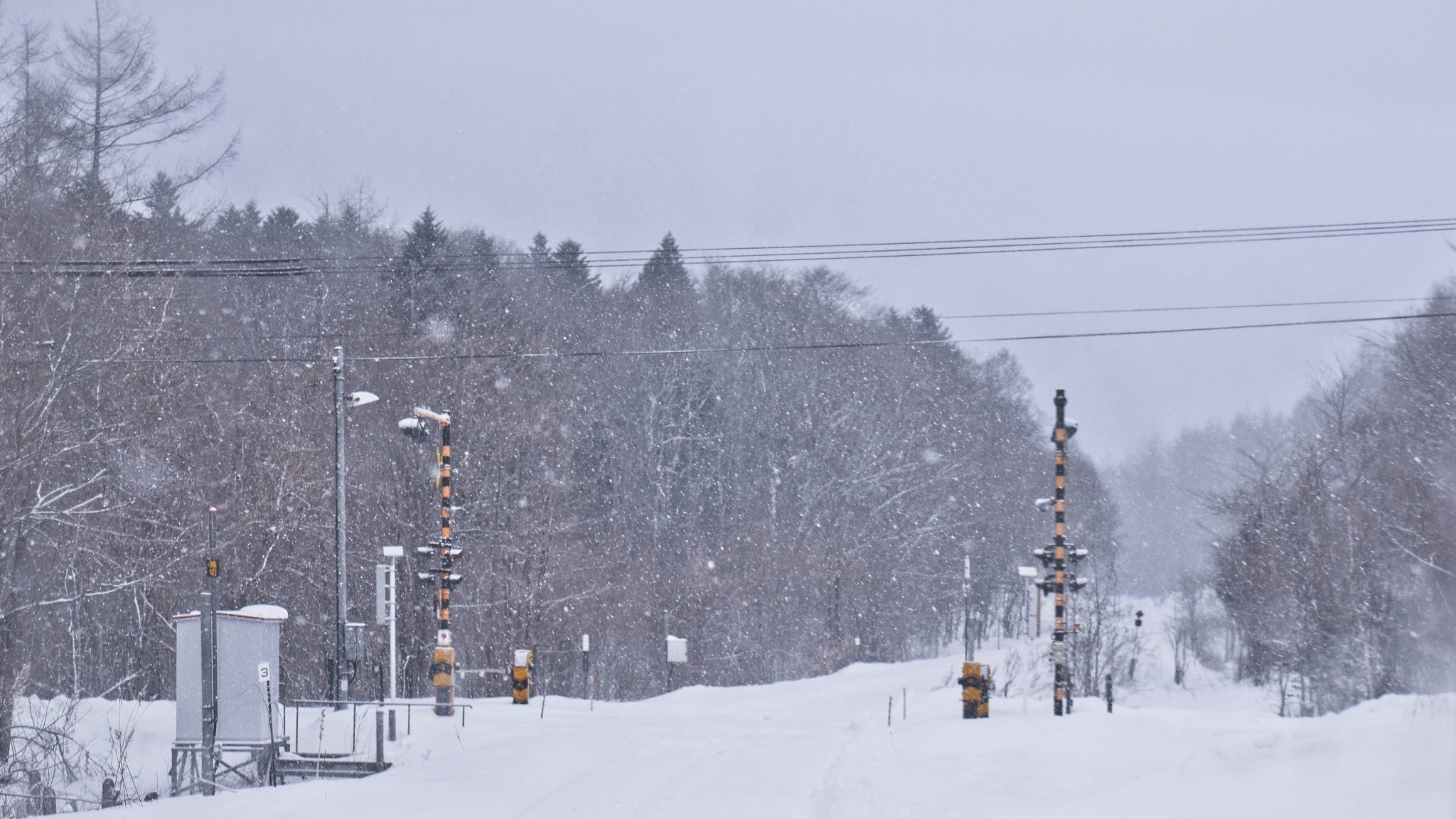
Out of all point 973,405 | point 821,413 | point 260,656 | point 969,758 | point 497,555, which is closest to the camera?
point 969,758

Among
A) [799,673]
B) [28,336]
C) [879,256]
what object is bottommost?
[799,673]

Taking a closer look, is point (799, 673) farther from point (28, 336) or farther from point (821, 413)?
point (28, 336)

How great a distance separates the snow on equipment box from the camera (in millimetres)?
17781

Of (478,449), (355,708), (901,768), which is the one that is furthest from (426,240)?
(901,768)

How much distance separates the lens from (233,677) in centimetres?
1803

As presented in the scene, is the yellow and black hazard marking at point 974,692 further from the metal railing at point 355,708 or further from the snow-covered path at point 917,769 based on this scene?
the metal railing at point 355,708

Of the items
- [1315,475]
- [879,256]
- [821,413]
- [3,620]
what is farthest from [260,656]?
[821,413]

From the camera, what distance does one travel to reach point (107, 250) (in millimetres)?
24953

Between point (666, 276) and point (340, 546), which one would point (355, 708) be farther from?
point (666, 276)

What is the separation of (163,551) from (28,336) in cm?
799

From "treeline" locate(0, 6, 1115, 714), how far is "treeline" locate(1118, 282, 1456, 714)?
462 inches

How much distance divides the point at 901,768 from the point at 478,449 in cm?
2698

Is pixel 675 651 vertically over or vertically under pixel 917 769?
under

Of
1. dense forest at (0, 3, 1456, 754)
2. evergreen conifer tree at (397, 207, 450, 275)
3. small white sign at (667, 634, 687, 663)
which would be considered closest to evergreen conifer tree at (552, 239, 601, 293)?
dense forest at (0, 3, 1456, 754)
